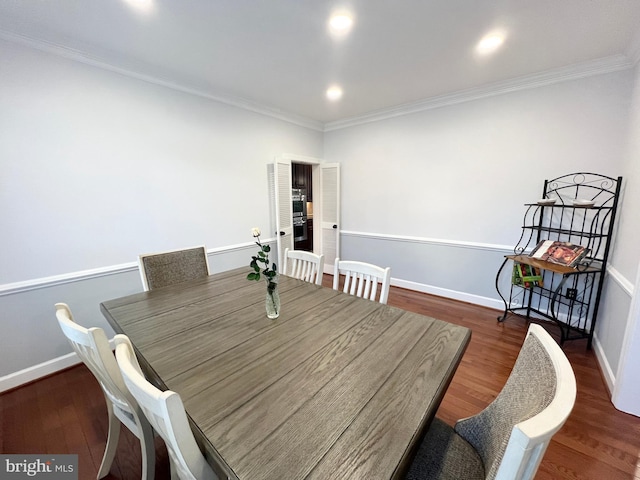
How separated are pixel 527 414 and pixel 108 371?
138 centimetres

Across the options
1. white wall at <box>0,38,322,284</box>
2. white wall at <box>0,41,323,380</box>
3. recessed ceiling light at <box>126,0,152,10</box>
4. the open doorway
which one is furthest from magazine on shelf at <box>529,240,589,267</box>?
the open doorway

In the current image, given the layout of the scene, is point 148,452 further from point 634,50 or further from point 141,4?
point 634,50

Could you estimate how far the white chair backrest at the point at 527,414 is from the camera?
0.51 metres

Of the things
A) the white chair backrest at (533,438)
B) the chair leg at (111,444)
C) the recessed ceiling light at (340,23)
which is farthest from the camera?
the recessed ceiling light at (340,23)

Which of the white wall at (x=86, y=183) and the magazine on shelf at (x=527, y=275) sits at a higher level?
the white wall at (x=86, y=183)

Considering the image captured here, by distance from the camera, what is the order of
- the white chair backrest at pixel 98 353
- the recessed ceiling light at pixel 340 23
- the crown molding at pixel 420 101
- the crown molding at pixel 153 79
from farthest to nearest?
the crown molding at pixel 420 101 < the crown molding at pixel 153 79 < the recessed ceiling light at pixel 340 23 < the white chair backrest at pixel 98 353

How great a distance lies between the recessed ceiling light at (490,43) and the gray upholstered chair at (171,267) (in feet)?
9.35

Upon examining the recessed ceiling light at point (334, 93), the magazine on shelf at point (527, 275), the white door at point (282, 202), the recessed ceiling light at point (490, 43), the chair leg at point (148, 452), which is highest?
the recessed ceiling light at point (334, 93)

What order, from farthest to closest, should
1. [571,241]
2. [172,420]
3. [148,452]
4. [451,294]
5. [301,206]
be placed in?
[301,206] < [451,294] < [571,241] < [148,452] < [172,420]

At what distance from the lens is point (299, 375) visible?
977mm

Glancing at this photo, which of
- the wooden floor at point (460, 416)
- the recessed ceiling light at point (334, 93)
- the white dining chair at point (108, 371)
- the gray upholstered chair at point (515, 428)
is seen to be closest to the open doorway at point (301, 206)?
the recessed ceiling light at point (334, 93)

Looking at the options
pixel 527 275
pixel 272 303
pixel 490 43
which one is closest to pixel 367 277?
pixel 272 303

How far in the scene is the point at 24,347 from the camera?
2035 mm

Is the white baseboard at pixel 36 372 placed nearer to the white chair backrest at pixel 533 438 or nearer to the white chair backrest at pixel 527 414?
the white chair backrest at pixel 527 414
